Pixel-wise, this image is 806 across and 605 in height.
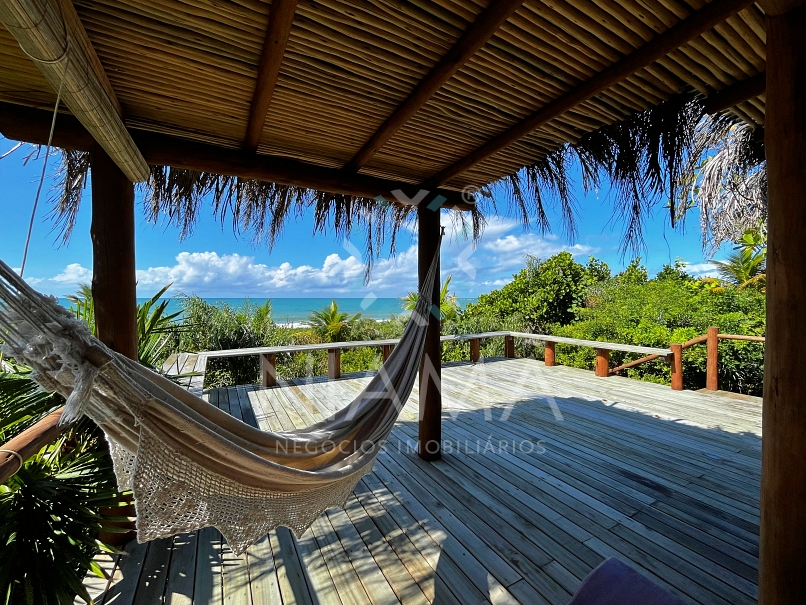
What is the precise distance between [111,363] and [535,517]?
1.81 meters

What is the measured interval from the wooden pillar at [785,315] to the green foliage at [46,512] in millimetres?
1754

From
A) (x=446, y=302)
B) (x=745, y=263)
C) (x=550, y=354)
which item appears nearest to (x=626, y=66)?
(x=550, y=354)

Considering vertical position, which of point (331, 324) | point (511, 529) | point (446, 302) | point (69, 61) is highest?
point (69, 61)

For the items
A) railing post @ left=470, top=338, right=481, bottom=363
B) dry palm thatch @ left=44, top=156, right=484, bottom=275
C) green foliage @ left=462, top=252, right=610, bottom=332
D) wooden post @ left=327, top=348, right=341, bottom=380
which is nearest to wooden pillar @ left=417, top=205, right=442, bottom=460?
dry palm thatch @ left=44, top=156, right=484, bottom=275

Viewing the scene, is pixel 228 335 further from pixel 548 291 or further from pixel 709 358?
pixel 709 358

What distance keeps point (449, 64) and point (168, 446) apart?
1355 millimetres

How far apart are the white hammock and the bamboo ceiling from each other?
87 cm

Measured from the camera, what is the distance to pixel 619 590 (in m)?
0.97

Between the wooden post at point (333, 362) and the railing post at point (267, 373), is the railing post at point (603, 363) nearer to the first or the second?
the wooden post at point (333, 362)

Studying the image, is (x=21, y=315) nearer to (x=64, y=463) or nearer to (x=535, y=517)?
(x=64, y=463)

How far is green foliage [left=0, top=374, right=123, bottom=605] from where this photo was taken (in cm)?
95

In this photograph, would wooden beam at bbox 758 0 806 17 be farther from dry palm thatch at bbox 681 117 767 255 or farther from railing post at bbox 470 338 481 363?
railing post at bbox 470 338 481 363

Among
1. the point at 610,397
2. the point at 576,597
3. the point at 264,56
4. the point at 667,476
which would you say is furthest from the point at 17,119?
the point at 610,397

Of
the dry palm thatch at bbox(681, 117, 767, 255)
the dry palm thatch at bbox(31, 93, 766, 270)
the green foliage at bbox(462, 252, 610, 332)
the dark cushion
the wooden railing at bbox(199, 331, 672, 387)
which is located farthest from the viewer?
the green foliage at bbox(462, 252, 610, 332)
